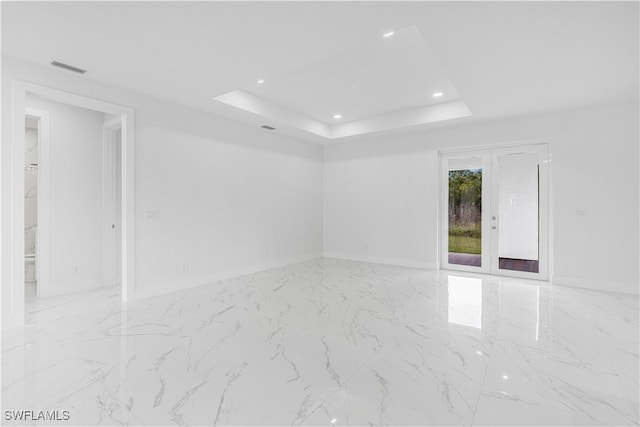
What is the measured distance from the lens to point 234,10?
2.55 m

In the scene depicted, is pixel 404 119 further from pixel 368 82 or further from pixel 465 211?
pixel 465 211

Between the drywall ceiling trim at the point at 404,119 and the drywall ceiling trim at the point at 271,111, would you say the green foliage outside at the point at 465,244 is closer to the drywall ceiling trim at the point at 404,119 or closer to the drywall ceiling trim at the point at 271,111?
the drywall ceiling trim at the point at 404,119

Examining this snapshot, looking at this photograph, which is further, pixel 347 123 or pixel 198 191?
pixel 347 123

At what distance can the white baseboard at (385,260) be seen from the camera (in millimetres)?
6371

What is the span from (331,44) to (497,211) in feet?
14.5

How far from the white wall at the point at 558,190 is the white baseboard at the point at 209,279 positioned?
5.63 feet

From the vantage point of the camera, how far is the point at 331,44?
3.01 m

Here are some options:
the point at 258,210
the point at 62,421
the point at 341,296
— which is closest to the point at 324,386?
the point at 62,421

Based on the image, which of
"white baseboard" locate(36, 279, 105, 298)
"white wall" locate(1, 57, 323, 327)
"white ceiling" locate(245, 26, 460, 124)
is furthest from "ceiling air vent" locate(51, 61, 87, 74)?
"white baseboard" locate(36, 279, 105, 298)

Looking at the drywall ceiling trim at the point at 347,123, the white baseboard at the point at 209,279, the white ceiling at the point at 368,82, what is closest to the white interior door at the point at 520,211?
the drywall ceiling trim at the point at 347,123

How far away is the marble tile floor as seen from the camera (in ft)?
6.47

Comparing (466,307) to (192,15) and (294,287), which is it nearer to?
(294,287)

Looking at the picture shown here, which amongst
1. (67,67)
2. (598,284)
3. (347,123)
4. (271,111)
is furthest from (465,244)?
(67,67)

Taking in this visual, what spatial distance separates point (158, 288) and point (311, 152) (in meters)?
4.34
